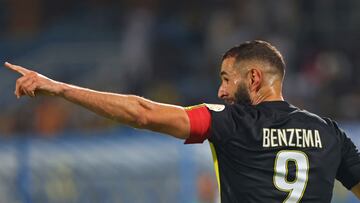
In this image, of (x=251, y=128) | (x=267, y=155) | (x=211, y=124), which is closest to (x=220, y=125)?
(x=211, y=124)

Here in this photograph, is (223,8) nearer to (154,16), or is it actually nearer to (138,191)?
(154,16)

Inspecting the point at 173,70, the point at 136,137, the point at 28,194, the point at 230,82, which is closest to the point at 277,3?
the point at 173,70

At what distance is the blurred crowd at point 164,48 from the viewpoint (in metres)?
13.5

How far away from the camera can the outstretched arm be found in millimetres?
4258

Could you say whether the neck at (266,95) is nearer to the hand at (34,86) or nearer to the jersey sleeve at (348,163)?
the jersey sleeve at (348,163)

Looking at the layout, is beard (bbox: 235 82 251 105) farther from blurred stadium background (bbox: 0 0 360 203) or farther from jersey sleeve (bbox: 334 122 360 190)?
blurred stadium background (bbox: 0 0 360 203)

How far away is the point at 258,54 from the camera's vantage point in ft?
15.5

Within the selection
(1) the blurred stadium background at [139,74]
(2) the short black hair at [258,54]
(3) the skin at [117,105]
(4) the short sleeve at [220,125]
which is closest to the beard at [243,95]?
(2) the short black hair at [258,54]

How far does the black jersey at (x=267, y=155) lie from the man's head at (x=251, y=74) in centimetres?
10

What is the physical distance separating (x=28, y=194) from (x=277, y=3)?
5866mm

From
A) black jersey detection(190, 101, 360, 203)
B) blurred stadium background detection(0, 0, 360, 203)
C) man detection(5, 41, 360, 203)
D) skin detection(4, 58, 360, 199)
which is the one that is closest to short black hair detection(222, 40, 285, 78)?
man detection(5, 41, 360, 203)

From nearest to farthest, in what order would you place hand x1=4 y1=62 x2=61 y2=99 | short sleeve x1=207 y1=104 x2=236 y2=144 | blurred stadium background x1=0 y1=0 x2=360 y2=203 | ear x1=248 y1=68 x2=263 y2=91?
hand x1=4 y1=62 x2=61 y2=99 < short sleeve x1=207 y1=104 x2=236 y2=144 < ear x1=248 y1=68 x2=263 y2=91 < blurred stadium background x1=0 y1=0 x2=360 y2=203

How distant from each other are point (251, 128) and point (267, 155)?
150 millimetres

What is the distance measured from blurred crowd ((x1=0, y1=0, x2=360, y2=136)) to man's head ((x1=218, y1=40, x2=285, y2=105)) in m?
8.15
